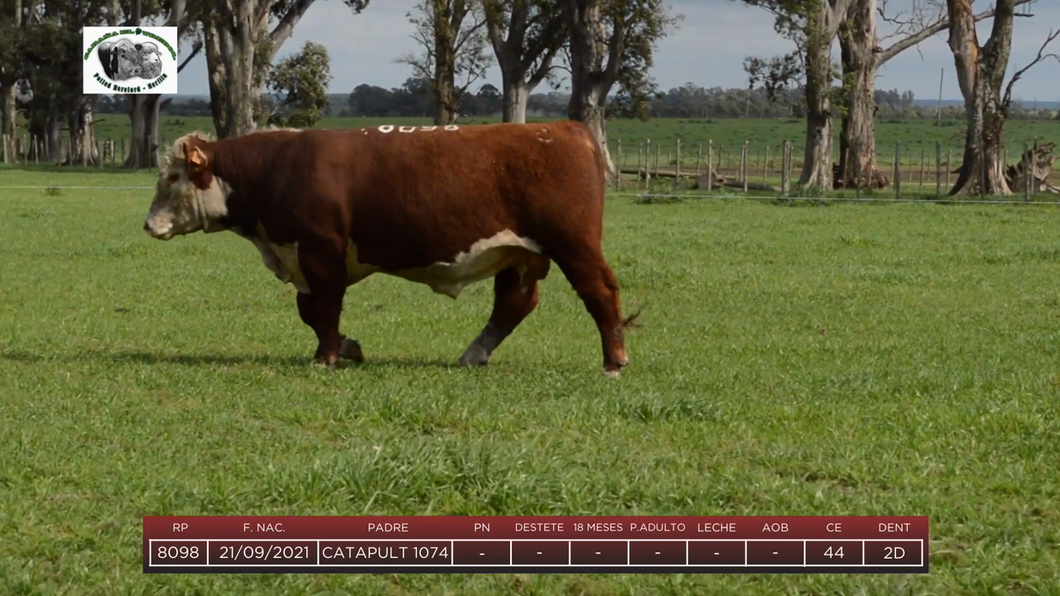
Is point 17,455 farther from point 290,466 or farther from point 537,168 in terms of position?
point 537,168

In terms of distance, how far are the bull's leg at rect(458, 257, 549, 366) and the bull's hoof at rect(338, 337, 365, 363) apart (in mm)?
698

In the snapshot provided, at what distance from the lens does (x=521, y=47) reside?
43.6 meters

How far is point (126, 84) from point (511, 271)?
150ft

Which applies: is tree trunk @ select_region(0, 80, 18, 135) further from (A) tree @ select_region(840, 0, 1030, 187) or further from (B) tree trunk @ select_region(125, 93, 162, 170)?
(A) tree @ select_region(840, 0, 1030, 187)

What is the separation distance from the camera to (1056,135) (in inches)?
3632

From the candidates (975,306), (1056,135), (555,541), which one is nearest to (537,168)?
(555,541)

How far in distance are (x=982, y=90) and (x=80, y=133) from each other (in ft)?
140

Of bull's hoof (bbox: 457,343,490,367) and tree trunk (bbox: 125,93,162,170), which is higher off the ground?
tree trunk (bbox: 125,93,162,170)

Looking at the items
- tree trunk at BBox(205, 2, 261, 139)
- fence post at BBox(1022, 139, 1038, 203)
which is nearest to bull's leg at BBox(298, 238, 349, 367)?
fence post at BBox(1022, 139, 1038, 203)

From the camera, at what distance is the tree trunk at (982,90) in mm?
31766

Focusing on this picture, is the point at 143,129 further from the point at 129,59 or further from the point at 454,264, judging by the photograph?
the point at 454,264

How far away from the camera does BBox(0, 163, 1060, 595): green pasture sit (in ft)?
17.4

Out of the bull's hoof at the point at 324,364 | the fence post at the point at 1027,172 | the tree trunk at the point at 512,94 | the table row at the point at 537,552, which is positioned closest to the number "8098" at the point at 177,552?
the table row at the point at 537,552

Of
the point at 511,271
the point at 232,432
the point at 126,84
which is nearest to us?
the point at 232,432
